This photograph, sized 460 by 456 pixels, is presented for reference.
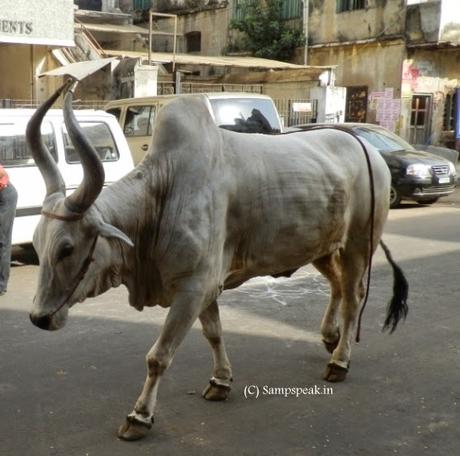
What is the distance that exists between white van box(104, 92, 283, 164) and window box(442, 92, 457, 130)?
9.40 meters

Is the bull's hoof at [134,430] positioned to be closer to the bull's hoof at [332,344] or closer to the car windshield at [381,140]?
the bull's hoof at [332,344]

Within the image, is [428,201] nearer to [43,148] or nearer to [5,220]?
[5,220]

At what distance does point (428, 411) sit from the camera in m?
4.07

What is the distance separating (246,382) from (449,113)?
56.6 ft

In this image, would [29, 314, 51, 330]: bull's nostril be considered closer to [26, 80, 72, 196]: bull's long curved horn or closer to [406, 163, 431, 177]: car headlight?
[26, 80, 72, 196]: bull's long curved horn

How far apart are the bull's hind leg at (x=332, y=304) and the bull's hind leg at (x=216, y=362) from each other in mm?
950

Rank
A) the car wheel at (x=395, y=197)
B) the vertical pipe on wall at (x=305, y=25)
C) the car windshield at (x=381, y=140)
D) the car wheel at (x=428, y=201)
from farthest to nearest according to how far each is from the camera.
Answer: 1. the vertical pipe on wall at (x=305, y=25)
2. the car windshield at (x=381, y=140)
3. the car wheel at (x=428, y=201)
4. the car wheel at (x=395, y=197)

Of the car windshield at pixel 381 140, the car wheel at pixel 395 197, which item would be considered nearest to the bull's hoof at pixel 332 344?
the car wheel at pixel 395 197

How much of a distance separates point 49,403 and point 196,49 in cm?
2154

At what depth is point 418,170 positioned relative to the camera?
13016 millimetres

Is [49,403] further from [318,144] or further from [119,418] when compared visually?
[318,144]

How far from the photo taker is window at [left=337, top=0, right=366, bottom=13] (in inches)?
787

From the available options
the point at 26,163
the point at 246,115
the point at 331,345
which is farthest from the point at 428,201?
the point at 331,345

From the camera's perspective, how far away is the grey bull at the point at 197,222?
11.0 ft
